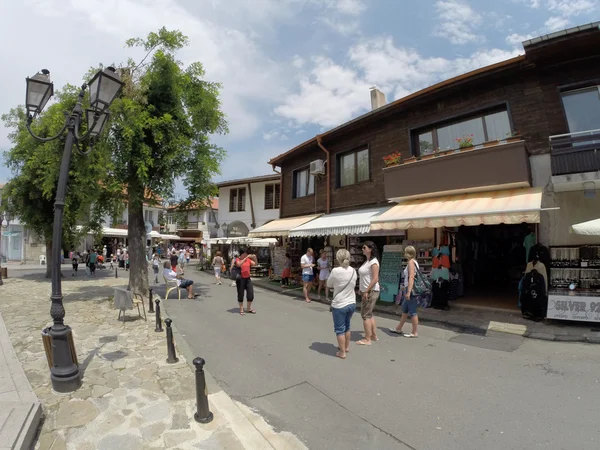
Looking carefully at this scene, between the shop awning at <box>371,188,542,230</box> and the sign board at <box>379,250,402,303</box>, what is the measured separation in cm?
172

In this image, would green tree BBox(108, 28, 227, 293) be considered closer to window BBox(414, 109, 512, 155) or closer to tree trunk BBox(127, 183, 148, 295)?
tree trunk BBox(127, 183, 148, 295)

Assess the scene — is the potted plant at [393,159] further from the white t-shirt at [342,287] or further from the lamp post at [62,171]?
the lamp post at [62,171]

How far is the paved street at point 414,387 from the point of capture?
3.37 m

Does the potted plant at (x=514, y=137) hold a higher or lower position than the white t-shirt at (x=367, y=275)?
higher

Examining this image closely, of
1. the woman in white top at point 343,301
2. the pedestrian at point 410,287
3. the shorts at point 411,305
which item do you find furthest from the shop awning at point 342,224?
the woman in white top at point 343,301

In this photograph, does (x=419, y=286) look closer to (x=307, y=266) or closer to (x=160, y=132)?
(x=307, y=266)

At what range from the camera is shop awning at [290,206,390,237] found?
10227 mm

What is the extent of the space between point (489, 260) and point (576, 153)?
688cm

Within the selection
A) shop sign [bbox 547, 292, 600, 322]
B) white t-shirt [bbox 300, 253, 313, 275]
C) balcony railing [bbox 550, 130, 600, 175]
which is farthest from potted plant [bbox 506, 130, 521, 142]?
white t-shirt [bbox 300, 253, 313, 275]

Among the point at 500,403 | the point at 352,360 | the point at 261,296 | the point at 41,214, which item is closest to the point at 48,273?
the point at 41,214

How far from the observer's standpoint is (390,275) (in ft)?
Result: 34.8

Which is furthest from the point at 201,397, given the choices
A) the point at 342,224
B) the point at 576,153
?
the point at 576,153

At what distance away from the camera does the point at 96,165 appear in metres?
9.87

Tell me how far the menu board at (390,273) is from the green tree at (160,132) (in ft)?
21.3
